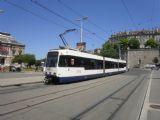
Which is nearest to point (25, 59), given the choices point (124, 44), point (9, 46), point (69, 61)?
point (9, 46)

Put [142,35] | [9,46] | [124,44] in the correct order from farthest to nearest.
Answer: [142,35]
[124,44]
[9,46]

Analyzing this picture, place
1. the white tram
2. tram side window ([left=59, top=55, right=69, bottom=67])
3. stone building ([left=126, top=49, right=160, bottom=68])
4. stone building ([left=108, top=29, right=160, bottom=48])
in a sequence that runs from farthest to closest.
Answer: stone building ([left=108, top=29, right=160, bottom=48])
stone building ([left=126, top=49, right=160, bottom=68])
tram side window ([left=59, top=55, right=69, bottom=67])
the white tram

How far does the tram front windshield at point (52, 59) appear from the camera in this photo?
22.7m

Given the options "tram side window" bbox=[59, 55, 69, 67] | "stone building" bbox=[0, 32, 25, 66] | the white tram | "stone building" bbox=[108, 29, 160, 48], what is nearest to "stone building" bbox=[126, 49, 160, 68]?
"stone building" bbox=[108, 29, 160, 48]

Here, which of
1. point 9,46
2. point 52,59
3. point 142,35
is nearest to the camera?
point 52,59

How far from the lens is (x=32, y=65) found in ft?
359

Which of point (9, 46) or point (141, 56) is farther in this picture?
point (141, 56)

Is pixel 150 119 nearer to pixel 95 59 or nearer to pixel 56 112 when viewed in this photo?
pixel 56 112

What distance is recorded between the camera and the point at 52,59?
23047mm

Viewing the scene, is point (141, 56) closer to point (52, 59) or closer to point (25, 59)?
point (25, 59)

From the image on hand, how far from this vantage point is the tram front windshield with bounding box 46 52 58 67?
22739 millimetres

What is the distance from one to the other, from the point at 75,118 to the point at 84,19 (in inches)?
1547

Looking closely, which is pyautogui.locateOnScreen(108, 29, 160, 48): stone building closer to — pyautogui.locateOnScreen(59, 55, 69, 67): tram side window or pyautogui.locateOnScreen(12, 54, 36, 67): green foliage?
pyautogui.locateOnScreen(12, 54, 36, 67): green foliage

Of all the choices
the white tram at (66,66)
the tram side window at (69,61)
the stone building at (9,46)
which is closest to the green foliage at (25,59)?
the stone building at (9,46)
